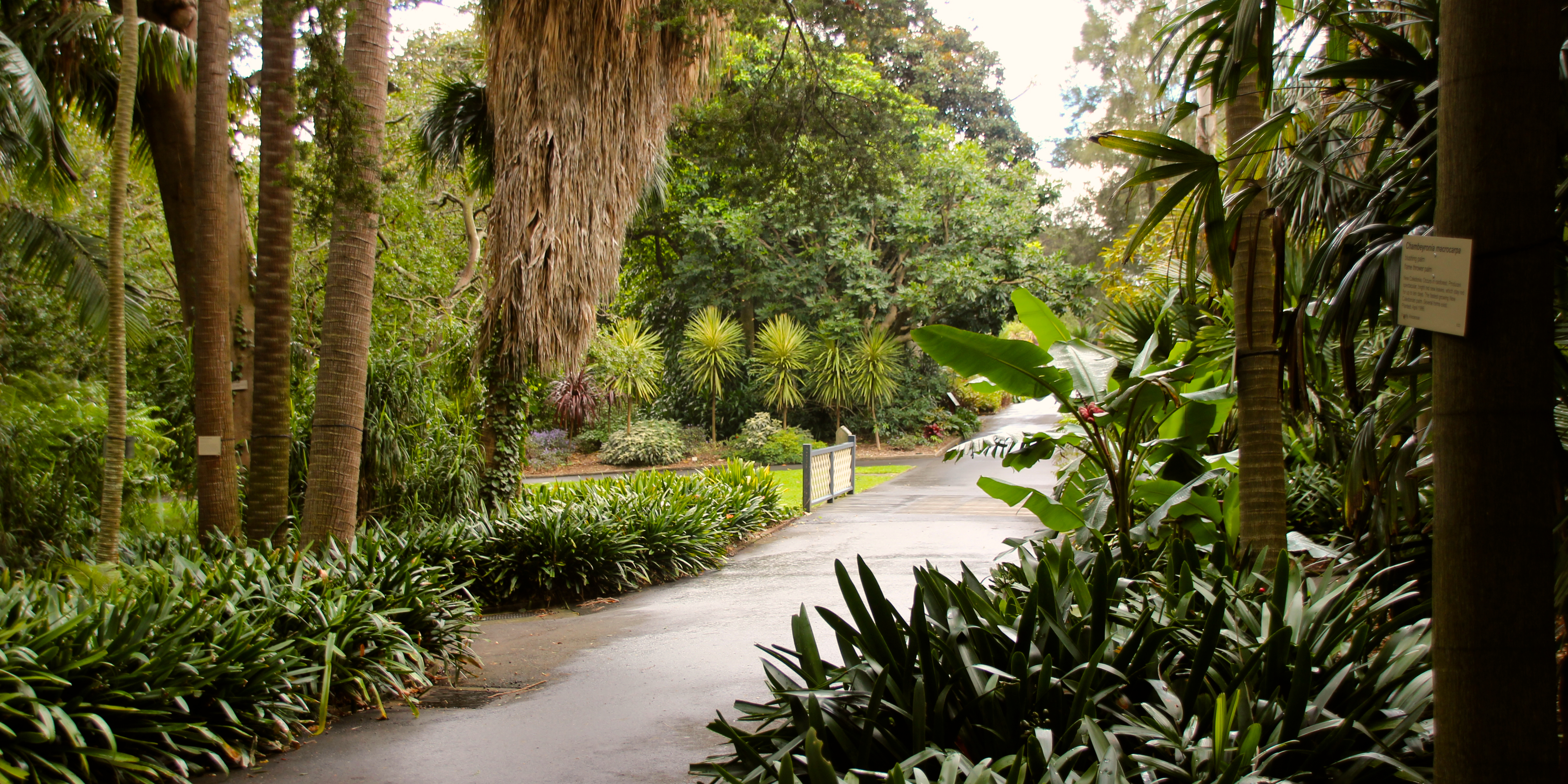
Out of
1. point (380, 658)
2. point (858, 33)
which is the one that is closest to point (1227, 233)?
point (380, 658)

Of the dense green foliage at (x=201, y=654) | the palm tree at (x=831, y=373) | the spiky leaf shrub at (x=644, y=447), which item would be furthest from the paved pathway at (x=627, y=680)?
the palm tree at (x=831, y=373)

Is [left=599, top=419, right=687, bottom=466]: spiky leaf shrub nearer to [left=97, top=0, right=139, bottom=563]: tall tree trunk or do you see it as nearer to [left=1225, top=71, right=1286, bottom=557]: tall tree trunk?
[left=97, top=0, right=139, bottom=563]: tall tree trunk

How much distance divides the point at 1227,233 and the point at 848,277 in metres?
21.9

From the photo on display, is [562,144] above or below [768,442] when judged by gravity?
above

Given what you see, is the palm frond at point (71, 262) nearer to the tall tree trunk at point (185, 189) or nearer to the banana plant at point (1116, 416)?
the tall tree trunk at point (185, 189)

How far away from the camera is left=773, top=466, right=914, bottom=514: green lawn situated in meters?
16.4

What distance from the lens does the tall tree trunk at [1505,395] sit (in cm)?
180

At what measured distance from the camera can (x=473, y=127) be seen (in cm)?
1168

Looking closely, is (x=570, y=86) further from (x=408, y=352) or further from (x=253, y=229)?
(x=253, y=229)

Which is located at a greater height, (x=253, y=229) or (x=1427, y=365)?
(x=253, y=229)

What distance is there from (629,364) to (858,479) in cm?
740

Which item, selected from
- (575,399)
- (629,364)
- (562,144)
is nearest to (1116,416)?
(562,144)

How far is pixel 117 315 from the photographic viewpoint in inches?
238

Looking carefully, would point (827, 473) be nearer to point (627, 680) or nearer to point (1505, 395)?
point (627, 680)
